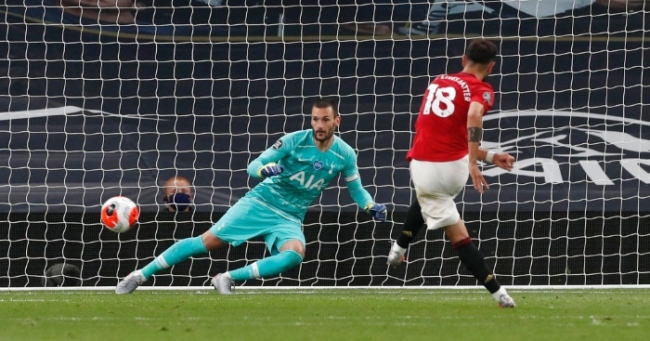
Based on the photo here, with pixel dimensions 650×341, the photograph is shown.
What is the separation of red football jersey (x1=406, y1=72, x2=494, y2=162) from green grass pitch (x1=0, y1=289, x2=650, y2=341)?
1.03 metres

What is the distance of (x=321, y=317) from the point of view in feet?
25.9

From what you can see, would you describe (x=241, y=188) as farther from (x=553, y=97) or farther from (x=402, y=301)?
(x=402, y=301)

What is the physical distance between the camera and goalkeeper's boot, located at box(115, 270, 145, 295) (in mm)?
10562

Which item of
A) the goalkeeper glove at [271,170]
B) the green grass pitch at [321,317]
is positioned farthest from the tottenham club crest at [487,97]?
the goalkeeper glove at [271,170]

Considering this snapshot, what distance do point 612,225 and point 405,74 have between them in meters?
2.61

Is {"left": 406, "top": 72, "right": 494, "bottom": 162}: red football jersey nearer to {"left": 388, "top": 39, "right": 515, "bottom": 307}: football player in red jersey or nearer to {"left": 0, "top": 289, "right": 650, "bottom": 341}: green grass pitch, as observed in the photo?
{"left": 388, "top": 39, "right": 515, "bottom": 307}: football player in red jersey

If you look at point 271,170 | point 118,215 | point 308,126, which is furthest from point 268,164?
point 308,126

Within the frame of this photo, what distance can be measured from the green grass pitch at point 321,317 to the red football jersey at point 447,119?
103 cm

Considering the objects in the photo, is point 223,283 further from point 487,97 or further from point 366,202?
point 487,97

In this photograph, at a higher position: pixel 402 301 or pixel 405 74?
pixel 405 74

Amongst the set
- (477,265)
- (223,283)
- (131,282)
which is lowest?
(131,282)

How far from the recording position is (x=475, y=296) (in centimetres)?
1061

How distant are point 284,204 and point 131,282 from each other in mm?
1399

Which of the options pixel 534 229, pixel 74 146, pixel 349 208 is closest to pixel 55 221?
pixel 74 146
